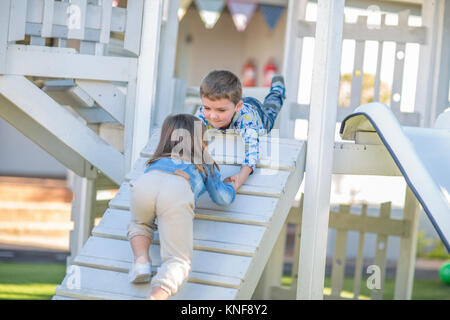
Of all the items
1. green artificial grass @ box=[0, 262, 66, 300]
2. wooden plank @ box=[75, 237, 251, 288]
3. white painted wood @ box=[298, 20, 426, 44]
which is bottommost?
green artificial grass @ box=[0, 262, 66, 300]

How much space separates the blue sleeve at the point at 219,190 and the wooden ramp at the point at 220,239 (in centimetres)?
8

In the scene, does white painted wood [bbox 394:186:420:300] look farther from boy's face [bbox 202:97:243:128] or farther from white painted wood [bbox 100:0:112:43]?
white painted wood [bbox 100:0:112:43]

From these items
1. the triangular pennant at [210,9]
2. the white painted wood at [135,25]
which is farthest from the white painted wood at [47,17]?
the triangular pennant at [210,9]

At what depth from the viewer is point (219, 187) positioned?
3.24 metres

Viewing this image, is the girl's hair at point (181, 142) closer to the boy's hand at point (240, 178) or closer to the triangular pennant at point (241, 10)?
the boy's hand at point (240, 178)

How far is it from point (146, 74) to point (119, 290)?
164cm

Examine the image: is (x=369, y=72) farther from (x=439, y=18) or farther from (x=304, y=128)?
(x=439, y=18)

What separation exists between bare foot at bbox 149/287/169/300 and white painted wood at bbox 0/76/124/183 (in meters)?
1.60

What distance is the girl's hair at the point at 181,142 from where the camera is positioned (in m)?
3.11

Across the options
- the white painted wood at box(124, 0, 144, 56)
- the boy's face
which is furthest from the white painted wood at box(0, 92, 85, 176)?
the boy's face

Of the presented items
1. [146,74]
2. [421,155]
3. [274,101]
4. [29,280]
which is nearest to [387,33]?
[274,101]

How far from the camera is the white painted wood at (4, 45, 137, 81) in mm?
4086
